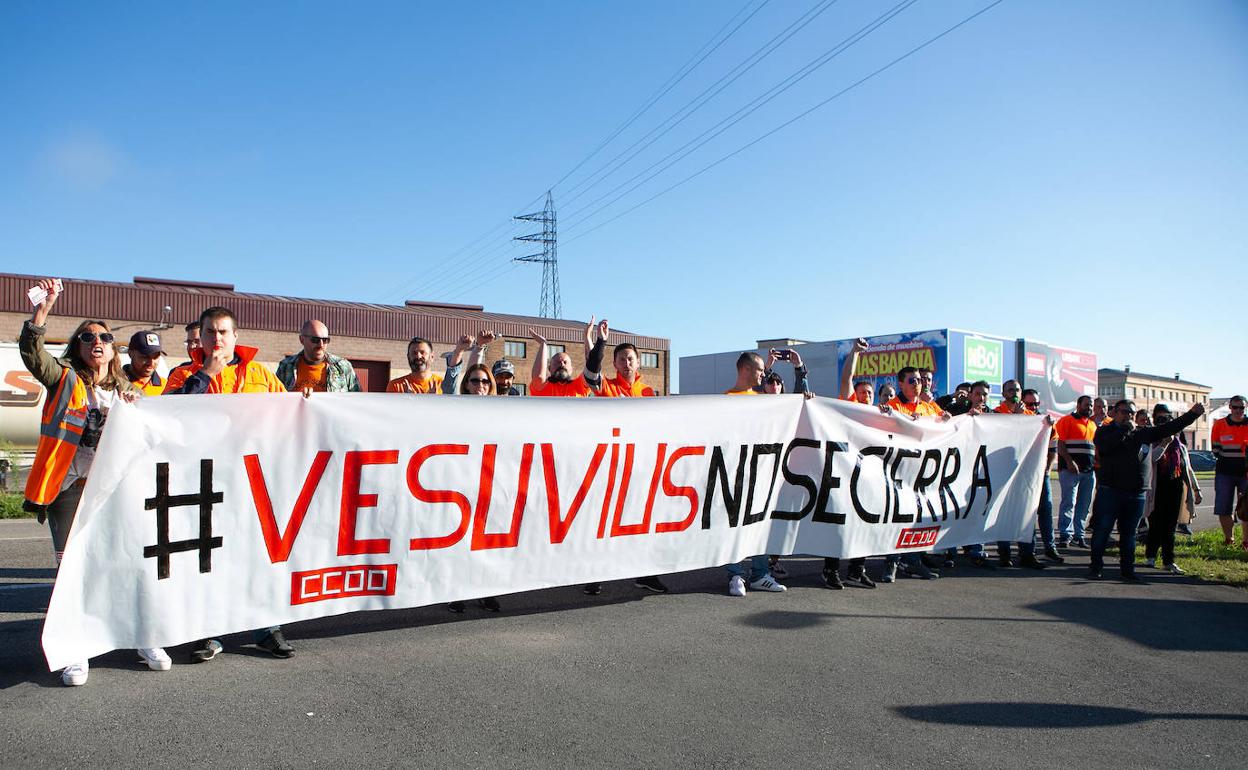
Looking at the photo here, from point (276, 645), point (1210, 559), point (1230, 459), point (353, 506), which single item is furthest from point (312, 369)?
point (1230, 459)

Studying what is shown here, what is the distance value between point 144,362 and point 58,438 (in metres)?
0.67

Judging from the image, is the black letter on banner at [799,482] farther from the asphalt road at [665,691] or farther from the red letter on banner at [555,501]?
the red letter on banner at [555,501]

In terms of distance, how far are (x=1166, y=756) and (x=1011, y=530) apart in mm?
4618

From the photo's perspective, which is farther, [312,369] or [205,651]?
[312,369]

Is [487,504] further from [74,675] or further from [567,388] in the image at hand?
[74,675]

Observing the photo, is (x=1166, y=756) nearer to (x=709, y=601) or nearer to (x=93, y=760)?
(x=709, y=601)

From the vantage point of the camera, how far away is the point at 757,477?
603 centimetres

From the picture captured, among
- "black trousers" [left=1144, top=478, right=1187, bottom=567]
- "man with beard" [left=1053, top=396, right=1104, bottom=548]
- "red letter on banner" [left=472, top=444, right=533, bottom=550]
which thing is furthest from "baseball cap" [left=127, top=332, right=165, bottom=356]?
"black trousers" [left=1144, top=478, right=1187, bottom=567]

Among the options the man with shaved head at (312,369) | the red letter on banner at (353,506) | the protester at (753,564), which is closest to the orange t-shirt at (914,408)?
the protester at (753,564)

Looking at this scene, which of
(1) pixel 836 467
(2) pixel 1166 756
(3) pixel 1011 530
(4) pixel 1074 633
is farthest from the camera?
(3) pixel 1011 530

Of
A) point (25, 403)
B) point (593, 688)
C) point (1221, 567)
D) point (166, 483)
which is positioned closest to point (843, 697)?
point (593, 688)

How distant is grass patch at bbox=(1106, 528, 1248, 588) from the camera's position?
7410 millimetres

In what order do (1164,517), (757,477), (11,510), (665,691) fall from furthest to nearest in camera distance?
(11,510) → (1164,517) → (757,477) → (665,691)

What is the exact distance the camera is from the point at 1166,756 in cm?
332
